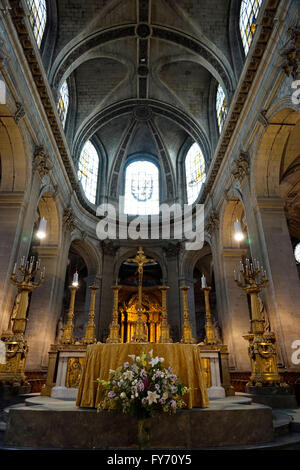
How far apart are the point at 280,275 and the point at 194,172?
11.5 m

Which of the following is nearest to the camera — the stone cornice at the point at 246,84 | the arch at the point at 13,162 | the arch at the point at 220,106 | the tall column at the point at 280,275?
the tall column at the point at 280,275

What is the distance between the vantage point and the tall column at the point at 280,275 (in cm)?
762

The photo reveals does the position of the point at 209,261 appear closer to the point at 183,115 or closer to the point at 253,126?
the point at 183,115

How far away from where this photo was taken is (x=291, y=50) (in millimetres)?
6605

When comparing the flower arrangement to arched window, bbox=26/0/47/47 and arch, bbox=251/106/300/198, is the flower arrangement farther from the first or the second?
arched window, bbox=26/0/47/47

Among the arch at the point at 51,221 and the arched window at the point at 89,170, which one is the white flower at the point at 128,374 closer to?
the arch at the point at 51,221

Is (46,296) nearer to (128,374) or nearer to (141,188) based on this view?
(128,374)

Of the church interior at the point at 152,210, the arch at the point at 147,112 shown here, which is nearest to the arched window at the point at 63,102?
the church interior at the point at 152,210

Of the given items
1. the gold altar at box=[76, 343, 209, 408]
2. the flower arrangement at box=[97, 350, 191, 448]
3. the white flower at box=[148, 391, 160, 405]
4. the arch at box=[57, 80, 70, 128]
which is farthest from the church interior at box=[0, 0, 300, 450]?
the white flower at box=[148, 391, 160, 405]

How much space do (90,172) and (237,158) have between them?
10451 millimetres

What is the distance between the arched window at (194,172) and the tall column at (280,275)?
8422 mm

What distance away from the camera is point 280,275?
8.37m

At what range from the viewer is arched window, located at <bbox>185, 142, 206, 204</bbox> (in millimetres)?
17797

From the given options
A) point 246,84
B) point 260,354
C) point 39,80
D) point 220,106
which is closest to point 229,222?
point 246,84
